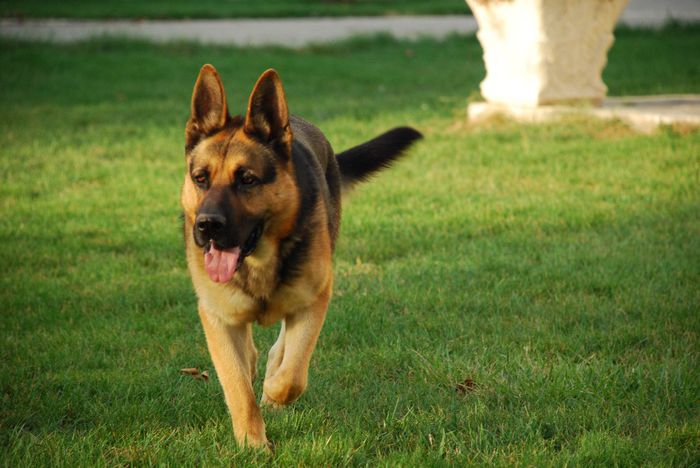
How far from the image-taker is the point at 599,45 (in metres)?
10.7

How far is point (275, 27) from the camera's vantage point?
22156 mm

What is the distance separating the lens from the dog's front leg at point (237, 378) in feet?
12.7

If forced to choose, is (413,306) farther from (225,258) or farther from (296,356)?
(225,258)

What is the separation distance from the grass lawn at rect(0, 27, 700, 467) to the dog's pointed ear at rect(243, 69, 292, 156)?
1.15m

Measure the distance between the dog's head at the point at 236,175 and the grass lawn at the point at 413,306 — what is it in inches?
31.2

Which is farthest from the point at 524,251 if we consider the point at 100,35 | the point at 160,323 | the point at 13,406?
the point at 100,35

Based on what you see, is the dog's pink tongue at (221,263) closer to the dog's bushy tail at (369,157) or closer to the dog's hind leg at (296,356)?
the dog's hind leg at (296,356)


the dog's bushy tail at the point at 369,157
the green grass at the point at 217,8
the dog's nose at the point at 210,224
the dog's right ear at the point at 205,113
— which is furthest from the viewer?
the green grass at the point at 217,8

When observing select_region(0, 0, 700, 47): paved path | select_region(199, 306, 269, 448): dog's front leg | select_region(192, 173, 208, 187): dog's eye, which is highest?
select_region(192, 173, 208, 187): dog's eye

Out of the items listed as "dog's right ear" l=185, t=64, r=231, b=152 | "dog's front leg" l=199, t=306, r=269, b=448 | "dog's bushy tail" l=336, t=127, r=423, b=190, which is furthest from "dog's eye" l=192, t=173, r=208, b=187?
"dog's bushy tail" l=336, t=127, r=423, b=190

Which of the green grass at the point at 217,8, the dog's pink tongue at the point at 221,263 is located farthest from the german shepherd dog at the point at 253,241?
the green grass at the point at 217,8

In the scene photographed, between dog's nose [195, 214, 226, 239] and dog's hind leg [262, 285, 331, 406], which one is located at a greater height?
dog's nose [195, 214, 226, 239]

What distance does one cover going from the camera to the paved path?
64.7ft

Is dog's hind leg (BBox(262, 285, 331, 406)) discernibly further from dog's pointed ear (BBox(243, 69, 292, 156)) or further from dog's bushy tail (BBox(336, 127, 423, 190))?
dog's bushy tail (BBox(336, 127, 423, 190))
